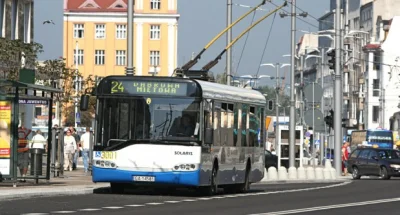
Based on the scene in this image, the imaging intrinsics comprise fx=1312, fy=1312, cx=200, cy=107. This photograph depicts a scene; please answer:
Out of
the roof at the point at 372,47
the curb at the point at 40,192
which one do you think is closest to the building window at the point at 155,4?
the roof at the point at 372,47

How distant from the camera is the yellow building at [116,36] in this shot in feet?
419

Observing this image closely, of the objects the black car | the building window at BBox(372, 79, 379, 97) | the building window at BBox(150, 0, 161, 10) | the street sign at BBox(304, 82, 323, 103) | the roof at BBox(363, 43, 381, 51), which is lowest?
the black car

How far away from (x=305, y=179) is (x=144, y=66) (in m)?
79.8

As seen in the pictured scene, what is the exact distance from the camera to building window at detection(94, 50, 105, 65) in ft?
434

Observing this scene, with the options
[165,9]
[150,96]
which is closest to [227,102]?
[150,96]

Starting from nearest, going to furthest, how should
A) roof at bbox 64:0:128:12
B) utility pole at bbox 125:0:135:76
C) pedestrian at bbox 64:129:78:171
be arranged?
utility pole at bbox 125:0:135:76 → pedestrian at bbox 64:129:78:171 → roof at bbox 64:0:128:12

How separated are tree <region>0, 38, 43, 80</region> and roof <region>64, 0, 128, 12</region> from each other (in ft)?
270

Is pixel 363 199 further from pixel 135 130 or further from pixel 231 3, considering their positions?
pixel 231 3

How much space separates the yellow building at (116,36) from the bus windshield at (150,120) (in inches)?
3827

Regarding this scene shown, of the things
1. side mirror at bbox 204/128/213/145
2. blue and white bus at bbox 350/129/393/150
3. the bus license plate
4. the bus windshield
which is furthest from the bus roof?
blue and white bus at bbox 350/129/393/150

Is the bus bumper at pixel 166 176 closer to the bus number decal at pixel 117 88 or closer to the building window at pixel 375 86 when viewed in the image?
the bus number decal at pixel 117 88

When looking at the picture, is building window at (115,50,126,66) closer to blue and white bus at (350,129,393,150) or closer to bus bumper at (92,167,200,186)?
blue and white bus at (350,129,393,150)

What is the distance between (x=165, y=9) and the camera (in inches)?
5022

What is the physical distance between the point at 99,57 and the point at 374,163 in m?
79.0
